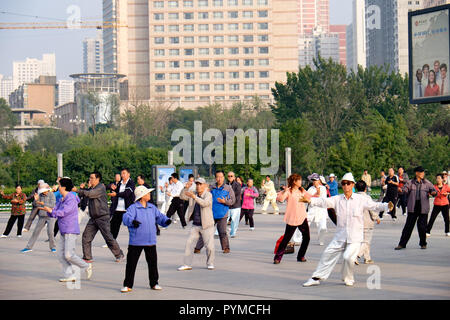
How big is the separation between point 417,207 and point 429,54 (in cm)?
337

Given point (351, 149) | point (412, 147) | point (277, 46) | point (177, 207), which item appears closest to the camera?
point (177, 207)

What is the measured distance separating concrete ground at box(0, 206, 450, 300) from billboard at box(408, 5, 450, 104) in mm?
3300

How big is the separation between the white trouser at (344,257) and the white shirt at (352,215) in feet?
0.29

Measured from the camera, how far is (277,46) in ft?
444

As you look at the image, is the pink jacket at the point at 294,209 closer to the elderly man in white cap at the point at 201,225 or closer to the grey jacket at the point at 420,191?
the elderly man in white cap at the point at 201,225

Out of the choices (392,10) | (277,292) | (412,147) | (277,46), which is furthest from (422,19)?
(392,10)

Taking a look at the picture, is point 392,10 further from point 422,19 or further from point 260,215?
point 422,19

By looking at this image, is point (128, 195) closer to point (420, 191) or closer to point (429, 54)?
point (420, 191)

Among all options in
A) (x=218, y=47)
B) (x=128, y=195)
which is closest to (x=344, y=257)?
(x=128, y=195)

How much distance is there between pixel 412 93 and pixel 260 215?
1518 cm

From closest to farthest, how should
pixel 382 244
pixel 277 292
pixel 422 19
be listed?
pixel 277 292 < pixel 422 19 < pixel 382 244

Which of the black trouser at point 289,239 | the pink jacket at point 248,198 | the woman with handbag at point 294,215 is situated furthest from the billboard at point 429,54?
the pink jacket at point 248,198

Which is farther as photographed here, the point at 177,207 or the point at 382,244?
the point at 177,207

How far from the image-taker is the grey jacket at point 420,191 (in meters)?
15.0
